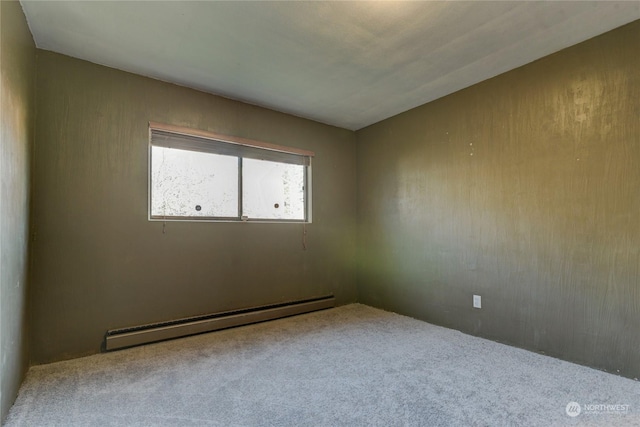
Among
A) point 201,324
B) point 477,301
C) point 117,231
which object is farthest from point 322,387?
point 117,231

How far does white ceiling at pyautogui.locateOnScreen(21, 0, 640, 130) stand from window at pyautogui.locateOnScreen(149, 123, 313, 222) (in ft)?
1.90

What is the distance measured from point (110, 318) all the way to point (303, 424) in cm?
194

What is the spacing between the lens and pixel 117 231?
8.50 feet

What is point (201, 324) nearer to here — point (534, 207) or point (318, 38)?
point (318, 38)

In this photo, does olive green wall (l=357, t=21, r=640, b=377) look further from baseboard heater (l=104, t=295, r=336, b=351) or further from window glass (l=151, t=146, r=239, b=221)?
window glass (l=151, t=146, r=239, b=221)

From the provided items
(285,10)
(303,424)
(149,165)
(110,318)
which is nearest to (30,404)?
(110,318)

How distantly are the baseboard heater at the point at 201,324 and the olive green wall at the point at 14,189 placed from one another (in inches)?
22.8

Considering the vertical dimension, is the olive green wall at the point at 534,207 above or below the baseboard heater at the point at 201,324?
above

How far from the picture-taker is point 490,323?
9.02 feet

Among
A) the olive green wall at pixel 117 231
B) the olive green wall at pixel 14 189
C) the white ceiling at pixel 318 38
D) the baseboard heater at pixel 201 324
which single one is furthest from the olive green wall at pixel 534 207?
the olive green wall at pixel 14 189

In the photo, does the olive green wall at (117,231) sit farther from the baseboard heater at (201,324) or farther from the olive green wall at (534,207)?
the olive green wall at (534,207)

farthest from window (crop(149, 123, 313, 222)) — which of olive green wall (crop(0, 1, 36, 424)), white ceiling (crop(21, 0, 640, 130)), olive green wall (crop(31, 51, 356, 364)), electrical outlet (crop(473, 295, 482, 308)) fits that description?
electrical outlet (crop(473, 295, 482, 308))

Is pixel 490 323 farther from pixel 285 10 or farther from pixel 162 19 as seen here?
pixel 162 19

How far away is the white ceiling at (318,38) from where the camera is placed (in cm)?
189
